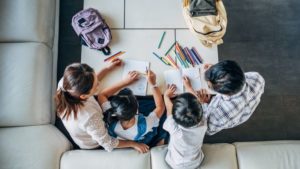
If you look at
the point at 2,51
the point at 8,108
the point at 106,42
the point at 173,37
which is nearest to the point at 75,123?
the point at 8,108

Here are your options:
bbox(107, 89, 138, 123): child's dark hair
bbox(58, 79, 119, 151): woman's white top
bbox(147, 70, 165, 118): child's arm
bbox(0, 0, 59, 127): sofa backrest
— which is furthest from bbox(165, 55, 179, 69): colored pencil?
bbox(0, 0, 59, 127): sofa backrest

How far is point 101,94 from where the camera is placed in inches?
72.7

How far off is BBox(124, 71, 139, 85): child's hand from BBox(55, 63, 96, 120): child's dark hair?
38cm

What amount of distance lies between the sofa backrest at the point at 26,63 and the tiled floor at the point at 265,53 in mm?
337

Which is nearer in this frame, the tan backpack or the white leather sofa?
the white leather sofa

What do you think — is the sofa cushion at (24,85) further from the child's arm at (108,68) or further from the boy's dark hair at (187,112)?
the boy's dark hair at (187,112)

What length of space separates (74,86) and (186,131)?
584mm

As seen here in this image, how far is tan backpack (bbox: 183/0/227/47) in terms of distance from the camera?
1.83m

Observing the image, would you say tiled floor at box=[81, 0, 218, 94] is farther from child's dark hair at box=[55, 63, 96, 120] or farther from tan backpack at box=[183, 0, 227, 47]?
child's dark hair at box=[55, 63, 96, 120]

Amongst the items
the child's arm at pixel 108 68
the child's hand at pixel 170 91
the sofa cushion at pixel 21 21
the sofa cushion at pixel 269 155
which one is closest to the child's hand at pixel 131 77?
the child's arm at pixel 108 68

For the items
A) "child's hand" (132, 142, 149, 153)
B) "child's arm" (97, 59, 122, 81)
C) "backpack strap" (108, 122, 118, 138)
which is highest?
"child's arm" (97, 59, 122, 81)

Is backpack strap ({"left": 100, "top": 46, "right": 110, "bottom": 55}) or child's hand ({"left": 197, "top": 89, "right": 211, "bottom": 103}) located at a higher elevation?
backpack strap ({"left": 100, "top": 46, "right": 110, "bottom": 55})

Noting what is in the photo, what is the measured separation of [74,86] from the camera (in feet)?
4.72

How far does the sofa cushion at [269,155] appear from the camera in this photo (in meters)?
1.65
